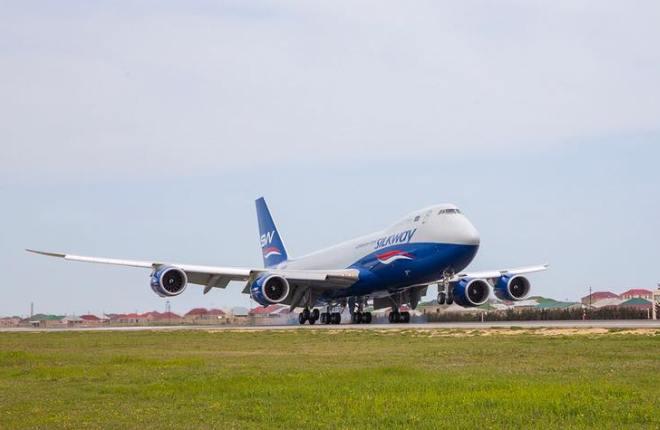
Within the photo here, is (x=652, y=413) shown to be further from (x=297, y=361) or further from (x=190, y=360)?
(x=190, y=360)

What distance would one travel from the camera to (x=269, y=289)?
5312cm

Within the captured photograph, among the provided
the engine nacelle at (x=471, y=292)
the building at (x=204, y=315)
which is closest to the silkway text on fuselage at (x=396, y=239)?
the engine nacelle at (x=471, y=292)

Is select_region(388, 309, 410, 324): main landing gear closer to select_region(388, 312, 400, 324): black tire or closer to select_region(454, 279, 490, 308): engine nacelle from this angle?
select_region(388, 312, 400, 324): black tire

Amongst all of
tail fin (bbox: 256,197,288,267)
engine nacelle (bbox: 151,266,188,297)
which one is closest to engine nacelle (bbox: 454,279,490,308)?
engine nacelle (bbox: 151,266,188,297)

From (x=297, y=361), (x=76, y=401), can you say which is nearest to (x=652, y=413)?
(x=76, y=401)

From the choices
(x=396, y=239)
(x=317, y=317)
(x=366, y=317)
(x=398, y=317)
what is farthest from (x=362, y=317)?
(x=396, y=239)

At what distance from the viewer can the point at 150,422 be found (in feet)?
40.2

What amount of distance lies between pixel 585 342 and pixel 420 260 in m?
22.3

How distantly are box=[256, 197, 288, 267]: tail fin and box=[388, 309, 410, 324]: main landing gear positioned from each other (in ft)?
45.6

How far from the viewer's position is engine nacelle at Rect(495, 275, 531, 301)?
53981mm

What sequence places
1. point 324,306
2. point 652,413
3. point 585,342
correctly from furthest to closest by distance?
point 324,306 → point 585,342 → point 652,413

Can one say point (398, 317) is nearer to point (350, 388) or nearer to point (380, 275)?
point (380, 275)

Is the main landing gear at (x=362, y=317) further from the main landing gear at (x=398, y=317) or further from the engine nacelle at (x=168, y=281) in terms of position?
the engine nacelle at (x=168, y=281)

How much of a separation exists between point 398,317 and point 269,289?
27.8 ft
